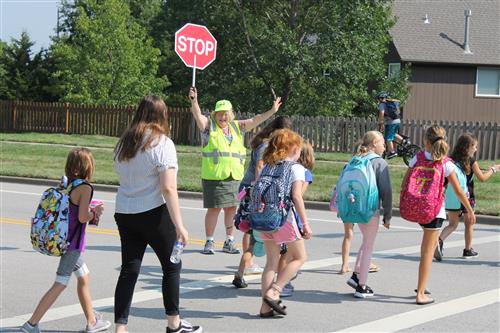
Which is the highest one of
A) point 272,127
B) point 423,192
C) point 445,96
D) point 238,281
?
point 445,96

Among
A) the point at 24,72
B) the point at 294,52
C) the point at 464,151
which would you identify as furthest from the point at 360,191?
the point at 24,72

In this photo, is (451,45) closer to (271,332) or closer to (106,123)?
(106,123)

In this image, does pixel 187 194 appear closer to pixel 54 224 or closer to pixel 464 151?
pixel 464 151

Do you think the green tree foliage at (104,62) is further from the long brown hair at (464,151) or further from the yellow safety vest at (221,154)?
the long brown hair at (464,151)

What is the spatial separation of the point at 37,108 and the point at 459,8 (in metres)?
22.5

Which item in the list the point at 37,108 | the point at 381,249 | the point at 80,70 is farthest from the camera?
the point at 80,70

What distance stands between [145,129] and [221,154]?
4117 millimetres

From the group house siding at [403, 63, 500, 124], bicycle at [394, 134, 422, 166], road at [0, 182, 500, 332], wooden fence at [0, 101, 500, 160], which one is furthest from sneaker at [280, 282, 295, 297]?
house siding at [403, 63, 500, 124]

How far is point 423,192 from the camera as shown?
7.61m

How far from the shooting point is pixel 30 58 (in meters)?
48.1

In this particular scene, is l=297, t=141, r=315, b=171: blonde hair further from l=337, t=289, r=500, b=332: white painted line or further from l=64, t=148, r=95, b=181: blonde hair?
l=64, t=148, r=95, b=181: blonde hair

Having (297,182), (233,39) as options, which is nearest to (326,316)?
(297,182)

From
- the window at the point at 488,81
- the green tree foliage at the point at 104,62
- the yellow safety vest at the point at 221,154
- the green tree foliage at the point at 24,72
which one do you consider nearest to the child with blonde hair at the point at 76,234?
the yellow safety vest at the point at 221,154

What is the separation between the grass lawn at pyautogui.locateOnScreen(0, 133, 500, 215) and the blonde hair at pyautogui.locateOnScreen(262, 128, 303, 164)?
828 cm
